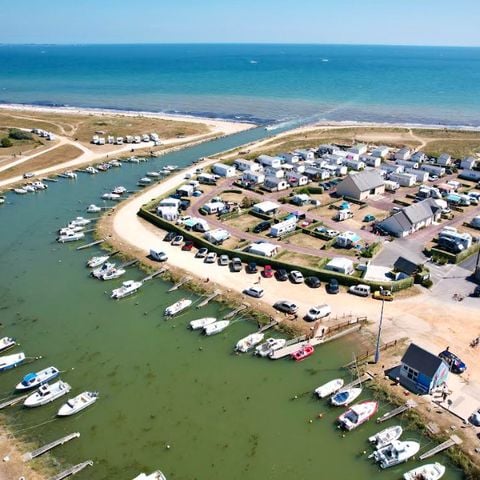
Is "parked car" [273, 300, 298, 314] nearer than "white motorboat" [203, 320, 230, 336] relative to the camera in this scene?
No

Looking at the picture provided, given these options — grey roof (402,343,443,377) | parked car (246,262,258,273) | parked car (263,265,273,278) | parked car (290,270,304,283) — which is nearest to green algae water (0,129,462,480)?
A: grey roof (402,343,443,377)

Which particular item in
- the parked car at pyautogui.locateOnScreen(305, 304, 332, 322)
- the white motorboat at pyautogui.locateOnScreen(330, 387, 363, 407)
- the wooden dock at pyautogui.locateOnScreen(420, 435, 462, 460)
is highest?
the parked car at pyautogui.locateOnScreen(305, 304, 332, 322)

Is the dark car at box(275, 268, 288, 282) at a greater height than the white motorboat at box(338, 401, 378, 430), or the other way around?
the dark car at box(275, 268, 288, 282)

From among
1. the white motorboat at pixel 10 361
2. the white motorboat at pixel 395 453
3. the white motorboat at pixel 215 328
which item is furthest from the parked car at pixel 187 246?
the white motorboat at pixel 395 453

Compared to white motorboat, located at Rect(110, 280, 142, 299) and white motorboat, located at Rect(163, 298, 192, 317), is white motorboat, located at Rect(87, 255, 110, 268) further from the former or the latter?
white motorboat, located at Rect(163, 298, 192, 317)

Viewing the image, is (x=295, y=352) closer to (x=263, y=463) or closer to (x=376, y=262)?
(x=263, y=463)

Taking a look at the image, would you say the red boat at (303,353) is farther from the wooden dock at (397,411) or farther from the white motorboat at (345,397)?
the wooden dock at (397,411)

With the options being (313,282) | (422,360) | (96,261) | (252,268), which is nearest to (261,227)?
(252,268)

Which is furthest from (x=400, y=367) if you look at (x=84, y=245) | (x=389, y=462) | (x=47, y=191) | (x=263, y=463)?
(x=47, y=191)
